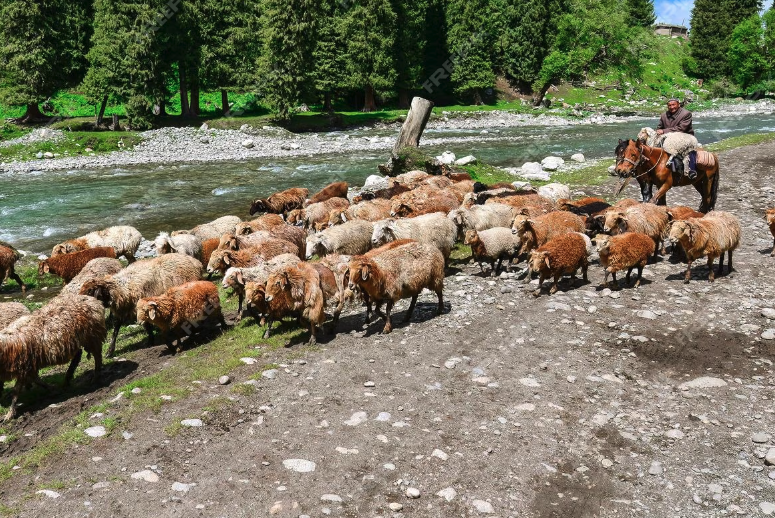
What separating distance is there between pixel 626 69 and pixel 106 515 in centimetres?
7270

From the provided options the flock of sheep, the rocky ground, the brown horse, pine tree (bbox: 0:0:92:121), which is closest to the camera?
the rocky ground

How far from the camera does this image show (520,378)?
8.52 metres

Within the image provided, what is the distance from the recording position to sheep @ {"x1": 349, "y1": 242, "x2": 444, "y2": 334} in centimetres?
1016

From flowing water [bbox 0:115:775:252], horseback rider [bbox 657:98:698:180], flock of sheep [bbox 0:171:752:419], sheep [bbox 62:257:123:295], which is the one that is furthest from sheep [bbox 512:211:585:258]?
flowing water [bbox 0:115:775:252]

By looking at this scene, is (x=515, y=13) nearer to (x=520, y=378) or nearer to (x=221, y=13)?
(x=221, y=13)

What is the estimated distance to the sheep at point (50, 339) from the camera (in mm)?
8312

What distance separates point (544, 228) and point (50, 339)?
1066 centimetres

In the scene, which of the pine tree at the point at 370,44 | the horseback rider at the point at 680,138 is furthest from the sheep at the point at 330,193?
the pine tree at the point at 370,44

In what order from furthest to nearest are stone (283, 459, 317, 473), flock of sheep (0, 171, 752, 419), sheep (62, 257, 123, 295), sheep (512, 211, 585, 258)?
sheep (512, 211, 585, 258) < sheep (62, 257, 123, 295) < flock of sheep (0, 171, 752, 419) < stone (283, 459, 317, 473)

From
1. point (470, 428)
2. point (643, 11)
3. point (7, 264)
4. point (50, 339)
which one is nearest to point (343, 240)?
point (50, 339)

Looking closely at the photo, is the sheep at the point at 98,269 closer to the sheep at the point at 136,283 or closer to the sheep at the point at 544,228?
the sheep at the point at 136,283

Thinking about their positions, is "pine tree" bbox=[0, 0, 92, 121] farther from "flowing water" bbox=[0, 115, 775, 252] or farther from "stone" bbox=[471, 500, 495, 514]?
"stone" bbox=[471, 500, 495, 514]

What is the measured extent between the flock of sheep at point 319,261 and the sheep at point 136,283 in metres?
0.03

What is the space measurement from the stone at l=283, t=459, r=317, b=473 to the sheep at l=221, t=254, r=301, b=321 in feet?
16.8
